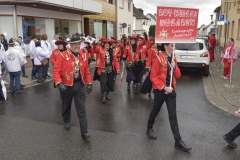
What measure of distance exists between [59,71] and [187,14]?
2457 millimetres

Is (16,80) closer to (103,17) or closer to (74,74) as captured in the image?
(74,74)

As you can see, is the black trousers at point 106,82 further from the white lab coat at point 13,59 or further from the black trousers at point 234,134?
the black trousers at point 234,134

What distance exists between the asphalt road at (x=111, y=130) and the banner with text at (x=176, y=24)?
5.99 feet

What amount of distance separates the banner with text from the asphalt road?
5.99ft

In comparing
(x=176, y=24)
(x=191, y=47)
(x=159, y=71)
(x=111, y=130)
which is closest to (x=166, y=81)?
(x=159, y=71)

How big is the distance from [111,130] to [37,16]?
38.5ft

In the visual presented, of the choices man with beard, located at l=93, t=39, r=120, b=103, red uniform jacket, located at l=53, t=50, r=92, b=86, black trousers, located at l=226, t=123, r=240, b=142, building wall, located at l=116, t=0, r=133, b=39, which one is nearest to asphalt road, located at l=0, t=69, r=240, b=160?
black trousers, located at l=226, t=123, r=240, b=142

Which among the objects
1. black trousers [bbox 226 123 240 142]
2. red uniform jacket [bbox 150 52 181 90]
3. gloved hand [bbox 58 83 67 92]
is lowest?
black trousers [bbox 226 123 240 142]

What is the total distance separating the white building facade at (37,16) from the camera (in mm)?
13648

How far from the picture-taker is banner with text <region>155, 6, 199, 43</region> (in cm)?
448

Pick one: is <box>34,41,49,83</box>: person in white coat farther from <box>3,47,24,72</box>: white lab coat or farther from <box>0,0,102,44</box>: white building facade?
<box>0,0,102,44</box>: white building facade

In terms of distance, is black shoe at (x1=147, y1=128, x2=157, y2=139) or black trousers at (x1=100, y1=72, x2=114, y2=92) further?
black trousers at (x1=100, y1=72, x2=114, y2=92)

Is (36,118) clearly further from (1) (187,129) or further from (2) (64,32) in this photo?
(2) (64,32)

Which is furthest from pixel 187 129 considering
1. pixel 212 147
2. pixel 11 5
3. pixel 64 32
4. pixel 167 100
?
pixel 64 32
